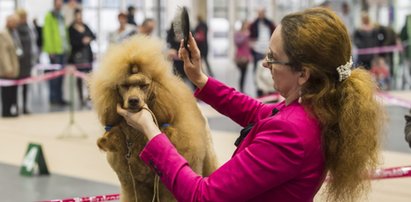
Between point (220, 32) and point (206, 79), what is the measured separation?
21.4 m

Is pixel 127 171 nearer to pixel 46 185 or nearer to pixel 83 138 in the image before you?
pixel 46 185

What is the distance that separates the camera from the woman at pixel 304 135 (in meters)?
1.65

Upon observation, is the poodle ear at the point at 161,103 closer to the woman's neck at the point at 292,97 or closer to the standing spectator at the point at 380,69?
the woman's neck at the point at 292,97

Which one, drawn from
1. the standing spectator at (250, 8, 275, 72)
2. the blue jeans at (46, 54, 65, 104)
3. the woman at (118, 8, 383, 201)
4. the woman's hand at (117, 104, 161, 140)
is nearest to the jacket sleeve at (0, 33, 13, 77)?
the blue jeans at (46, 54, 65, 104)

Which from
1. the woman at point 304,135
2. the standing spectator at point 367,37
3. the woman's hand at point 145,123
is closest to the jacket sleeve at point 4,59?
the standing spectator at point 367,37

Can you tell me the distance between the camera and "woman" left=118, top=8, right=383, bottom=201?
1647 mm

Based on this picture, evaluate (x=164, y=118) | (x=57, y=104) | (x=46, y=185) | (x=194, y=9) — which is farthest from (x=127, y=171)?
(x=194, y=9)

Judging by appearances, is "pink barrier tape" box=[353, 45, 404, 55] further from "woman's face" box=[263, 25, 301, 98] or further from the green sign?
"woman's face" box=[263, 25, 301, 98]

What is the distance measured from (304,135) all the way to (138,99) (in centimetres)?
96

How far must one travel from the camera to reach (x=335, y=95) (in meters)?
1.71

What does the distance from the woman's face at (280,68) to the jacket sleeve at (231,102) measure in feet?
1.92

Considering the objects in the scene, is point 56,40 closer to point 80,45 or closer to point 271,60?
point 80,45

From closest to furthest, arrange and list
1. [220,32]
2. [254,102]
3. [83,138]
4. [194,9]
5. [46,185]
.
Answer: [254,102], [46,185], [83,138], [194,9], [220,32]

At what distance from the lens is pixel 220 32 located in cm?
2364
